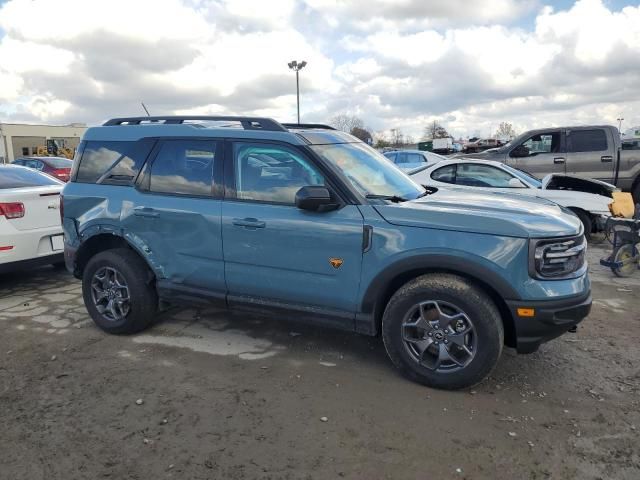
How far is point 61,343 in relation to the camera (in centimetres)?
452

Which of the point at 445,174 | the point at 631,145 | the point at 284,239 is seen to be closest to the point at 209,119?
the point at 284,239

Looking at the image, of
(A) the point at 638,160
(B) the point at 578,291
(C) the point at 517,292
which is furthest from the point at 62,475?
(A) the point at 638,160

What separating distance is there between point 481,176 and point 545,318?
5.93 metres

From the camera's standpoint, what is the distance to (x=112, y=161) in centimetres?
466

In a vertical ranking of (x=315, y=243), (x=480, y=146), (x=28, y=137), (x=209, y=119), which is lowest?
(x=315, y=243)

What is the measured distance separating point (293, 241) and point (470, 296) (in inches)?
52.1

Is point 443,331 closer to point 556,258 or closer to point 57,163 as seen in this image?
point 556,258

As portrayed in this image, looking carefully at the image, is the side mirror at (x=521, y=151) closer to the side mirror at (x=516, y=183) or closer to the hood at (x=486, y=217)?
the side mirror at (x=516, y=183)

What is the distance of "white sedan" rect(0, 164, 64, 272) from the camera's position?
5574 millimetres

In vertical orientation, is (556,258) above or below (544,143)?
below

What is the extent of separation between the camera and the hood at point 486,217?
10.8 feet

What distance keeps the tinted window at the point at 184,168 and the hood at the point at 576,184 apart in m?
6.27

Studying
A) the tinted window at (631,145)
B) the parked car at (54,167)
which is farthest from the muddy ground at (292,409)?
the parked car at (54,167)

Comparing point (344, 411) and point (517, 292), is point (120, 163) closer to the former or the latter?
point (344, 411)
